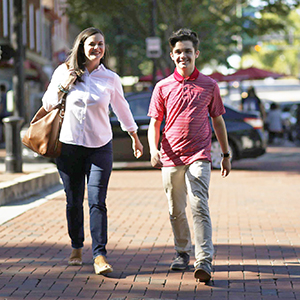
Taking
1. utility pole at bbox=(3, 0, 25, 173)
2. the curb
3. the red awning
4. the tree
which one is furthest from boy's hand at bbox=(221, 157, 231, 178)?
the red awning

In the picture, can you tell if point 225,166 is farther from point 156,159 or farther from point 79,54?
point 79,54

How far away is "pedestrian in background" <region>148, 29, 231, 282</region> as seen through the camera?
512 cm

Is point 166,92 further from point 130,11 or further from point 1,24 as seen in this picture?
point 1,24

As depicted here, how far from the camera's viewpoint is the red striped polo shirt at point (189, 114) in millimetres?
5148

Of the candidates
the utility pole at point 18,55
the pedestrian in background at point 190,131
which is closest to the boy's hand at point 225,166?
the pedestrian in background at point 190,131

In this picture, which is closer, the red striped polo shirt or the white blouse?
the red striped polo shirt

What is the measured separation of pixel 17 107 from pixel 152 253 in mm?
7242

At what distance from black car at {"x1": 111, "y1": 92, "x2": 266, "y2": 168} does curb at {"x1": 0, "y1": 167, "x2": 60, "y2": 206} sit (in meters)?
2.80

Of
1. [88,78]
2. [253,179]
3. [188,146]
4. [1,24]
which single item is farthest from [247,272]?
[1,24]

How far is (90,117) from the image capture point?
17.3 feet

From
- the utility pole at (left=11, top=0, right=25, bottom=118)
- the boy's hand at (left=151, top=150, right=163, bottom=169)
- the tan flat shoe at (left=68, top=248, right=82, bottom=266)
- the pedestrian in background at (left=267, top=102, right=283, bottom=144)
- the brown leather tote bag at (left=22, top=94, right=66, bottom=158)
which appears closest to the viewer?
the boy's hand at (left=151, top=150, right=163, bottom=169)

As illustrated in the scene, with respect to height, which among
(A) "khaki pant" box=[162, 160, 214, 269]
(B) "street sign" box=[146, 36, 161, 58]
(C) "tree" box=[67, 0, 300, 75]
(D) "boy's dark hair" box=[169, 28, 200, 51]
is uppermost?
(C) "tree" box=[67, 0, 300, 75]

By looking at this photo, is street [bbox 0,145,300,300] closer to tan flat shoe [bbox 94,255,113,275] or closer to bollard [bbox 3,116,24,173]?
tan flat shoe [bbox 94,255,113,275]

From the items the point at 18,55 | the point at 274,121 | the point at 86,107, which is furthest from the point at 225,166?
the point at 274,121
